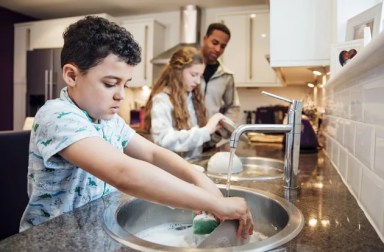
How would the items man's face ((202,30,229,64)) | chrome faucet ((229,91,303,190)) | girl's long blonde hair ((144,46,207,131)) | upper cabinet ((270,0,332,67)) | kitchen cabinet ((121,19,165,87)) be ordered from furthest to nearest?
kitchen cabinet ((121,19,165,87)) < man's face ((202,30,229,64)) < girl's long blonde hair ((144,46,207,131)) < upper cabinet ((270,0,332,67)) < chrome faucet ((229,91,303,190))

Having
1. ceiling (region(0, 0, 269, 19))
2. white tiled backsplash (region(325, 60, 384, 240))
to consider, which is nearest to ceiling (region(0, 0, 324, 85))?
Answer: ceiling (region(0, 0, 269, 19))

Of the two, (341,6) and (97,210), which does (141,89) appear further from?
(97,210)

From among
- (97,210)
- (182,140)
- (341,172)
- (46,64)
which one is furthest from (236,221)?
(46,64)

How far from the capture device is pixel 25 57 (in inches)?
159

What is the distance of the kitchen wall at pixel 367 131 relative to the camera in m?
0.57

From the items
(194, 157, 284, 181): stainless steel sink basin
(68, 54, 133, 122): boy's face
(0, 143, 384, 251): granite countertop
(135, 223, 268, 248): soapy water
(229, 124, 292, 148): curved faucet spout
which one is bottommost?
(135, 223, 268, 248): soapy water

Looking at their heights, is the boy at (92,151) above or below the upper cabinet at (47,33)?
below

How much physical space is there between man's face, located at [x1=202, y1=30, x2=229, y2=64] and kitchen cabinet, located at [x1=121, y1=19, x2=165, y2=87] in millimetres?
1462

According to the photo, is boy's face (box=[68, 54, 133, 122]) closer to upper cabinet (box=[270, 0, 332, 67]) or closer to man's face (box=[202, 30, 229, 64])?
upper cabinet (box=[270, 0, 332, 67])

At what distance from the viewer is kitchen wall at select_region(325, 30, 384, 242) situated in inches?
22.4

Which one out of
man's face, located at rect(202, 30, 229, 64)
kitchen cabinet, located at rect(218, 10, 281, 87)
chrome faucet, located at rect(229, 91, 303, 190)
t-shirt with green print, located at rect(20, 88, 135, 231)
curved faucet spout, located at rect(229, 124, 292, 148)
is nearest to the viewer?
t-shirt with green print, located at rect(20, 88, 135, 231)

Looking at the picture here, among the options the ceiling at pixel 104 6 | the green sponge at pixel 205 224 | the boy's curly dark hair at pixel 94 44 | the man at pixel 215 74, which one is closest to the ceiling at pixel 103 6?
the ceiling at pixel 104 6

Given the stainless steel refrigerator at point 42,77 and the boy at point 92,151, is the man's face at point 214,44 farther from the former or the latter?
the stainless steel refrigerator at point 42,77

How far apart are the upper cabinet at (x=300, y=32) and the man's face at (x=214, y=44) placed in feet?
2.59
